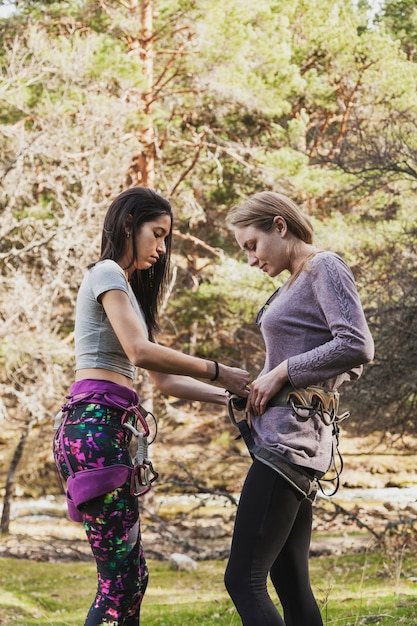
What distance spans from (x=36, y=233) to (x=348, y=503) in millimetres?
8068

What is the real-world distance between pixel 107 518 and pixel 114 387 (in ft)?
1.34

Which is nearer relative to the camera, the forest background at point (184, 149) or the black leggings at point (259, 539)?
the black leggings at point (259, 539)

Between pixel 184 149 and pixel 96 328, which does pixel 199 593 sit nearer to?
pixel 96 328

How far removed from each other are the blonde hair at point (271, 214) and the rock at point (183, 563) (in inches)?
335

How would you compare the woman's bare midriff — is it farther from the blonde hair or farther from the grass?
the grass

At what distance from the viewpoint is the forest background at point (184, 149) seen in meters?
11.2

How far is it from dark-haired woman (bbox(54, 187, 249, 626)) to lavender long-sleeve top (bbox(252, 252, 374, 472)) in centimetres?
23

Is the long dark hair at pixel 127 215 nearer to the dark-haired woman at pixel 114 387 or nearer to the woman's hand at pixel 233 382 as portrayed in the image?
the dark-haired woman at pixel 114 387

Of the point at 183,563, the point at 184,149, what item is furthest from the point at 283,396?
the point at 184,149

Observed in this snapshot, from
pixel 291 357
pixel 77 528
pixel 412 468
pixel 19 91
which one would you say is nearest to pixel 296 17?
pixel 19 91

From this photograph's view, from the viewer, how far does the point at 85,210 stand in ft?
41.1

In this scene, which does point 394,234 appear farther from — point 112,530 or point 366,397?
point 112,530

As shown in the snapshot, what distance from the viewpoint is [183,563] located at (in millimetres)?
10375

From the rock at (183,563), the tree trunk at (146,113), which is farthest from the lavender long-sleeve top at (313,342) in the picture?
the tree trunk at (146,113)
